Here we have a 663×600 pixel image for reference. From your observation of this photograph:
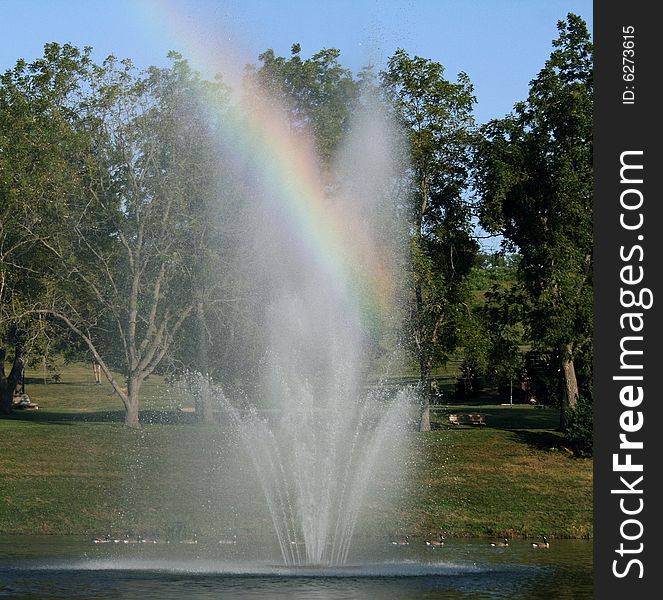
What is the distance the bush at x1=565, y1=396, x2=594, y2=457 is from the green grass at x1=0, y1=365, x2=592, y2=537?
0.57 m

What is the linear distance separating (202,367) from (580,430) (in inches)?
678

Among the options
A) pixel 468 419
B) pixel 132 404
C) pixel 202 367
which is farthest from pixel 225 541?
pixel 468 419

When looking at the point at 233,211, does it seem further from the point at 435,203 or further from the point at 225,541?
the point at 225,541

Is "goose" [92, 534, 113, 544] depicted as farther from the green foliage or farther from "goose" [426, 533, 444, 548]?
the green foliage

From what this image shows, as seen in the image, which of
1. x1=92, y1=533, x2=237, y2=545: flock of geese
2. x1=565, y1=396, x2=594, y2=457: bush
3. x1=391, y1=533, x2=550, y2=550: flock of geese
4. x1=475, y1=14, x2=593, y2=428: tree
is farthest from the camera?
x1=475, y1=14, x2=593, y2=428: tree

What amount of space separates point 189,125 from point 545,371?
68.5 feet

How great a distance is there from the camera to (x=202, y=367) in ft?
175

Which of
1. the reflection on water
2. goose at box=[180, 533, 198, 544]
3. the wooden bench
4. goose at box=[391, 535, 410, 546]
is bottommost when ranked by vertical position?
goose at box=[391, 535, 410, 546]

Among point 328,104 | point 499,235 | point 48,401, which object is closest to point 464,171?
point 499,235

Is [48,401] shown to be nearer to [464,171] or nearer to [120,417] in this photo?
[120,417]

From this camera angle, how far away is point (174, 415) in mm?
64062

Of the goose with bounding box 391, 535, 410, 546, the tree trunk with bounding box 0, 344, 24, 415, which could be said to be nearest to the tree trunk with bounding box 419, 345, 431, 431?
the goose with bounding box 391, 535, 410, 546

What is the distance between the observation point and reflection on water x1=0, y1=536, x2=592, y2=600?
22.3 metres

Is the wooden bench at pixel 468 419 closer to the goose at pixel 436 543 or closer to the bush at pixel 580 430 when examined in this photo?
the bush at pixel 580 430
